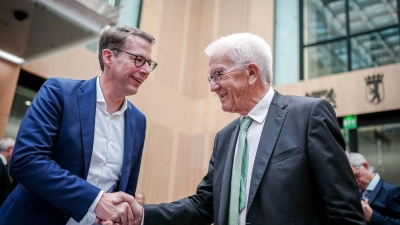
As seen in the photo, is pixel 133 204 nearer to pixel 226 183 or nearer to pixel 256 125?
pixel 226 183

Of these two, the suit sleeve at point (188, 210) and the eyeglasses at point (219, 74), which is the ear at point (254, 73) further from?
the suit sleeve at point (188, 210)

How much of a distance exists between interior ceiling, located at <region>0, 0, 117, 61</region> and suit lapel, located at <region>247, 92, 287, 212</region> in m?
3.69

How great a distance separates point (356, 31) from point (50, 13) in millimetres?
5933

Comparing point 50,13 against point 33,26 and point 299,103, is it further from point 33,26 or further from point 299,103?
point 299,103

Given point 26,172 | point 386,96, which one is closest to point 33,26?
point 26,172

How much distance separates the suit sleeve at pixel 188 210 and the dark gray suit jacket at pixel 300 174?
0.28m

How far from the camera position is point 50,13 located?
4.77 m

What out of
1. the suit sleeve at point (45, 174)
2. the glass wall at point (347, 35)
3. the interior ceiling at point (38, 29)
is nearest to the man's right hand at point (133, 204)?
the suit sleeve at point (45, 174)

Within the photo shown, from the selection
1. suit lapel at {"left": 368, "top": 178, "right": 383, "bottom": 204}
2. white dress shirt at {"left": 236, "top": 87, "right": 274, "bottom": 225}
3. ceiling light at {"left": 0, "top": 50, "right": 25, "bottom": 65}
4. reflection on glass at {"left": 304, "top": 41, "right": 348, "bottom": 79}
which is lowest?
suit lapel at {"left": 368, "top": 178, "right": 383, "bottom": 204}

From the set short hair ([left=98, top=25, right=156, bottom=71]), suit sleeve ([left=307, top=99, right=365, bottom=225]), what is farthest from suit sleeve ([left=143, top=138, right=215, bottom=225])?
short hair ([left=98, top=25, right=156, bottom=71])

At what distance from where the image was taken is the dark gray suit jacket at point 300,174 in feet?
5.09

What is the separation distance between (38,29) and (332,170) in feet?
15.4

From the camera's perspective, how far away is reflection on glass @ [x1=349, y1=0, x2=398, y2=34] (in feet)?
24.9

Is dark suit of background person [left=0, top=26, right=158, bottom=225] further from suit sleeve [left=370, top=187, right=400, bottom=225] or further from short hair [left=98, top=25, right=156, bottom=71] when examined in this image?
suit sleeve [left=370, top=187, right=400, bottom=225]
